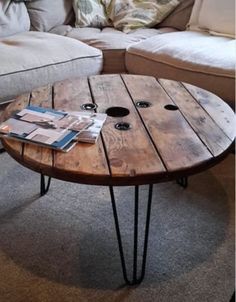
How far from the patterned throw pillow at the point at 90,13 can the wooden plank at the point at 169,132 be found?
1213 millimetres

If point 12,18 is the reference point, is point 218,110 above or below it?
below

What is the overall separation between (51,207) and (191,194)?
0.63 m

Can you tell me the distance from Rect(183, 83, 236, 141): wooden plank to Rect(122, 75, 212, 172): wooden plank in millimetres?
108

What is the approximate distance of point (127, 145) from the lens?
1.07 m

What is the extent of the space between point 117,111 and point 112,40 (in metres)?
1.10

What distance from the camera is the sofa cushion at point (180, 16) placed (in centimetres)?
253

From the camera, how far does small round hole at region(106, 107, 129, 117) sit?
1281 millimetres

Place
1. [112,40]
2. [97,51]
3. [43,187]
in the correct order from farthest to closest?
[112,40], [97,51], [43,187]

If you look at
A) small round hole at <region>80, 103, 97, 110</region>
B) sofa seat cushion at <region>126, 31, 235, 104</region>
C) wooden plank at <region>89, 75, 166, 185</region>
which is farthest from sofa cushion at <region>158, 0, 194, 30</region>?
small round hole at <region>80, 103, 97, 110</region>

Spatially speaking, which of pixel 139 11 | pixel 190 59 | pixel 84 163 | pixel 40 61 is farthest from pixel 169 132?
pixel 139 11

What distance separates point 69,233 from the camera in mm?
1452

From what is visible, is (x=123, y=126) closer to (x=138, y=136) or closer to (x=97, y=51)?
(x=138, y=136)

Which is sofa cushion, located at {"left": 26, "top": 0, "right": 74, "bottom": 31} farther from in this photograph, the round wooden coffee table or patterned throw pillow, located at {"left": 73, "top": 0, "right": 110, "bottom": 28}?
the round wooden coffee table

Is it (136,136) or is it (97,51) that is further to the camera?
(97,51)
